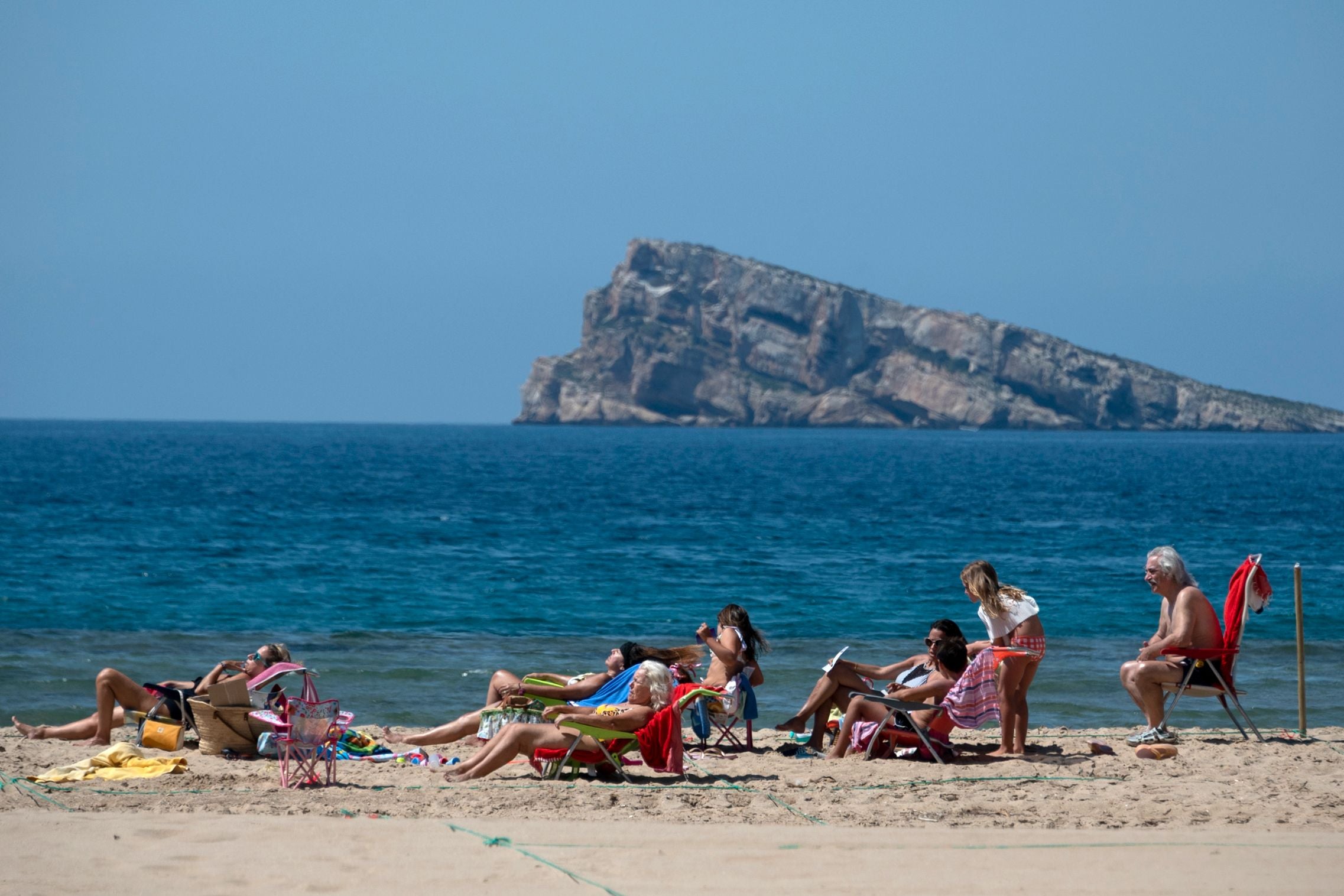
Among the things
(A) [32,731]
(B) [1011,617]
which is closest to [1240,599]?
(B) [1011,617]

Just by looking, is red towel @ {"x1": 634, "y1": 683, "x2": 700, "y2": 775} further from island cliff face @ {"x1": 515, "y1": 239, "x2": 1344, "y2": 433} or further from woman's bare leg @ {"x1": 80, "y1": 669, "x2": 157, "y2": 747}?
island cliff face @ {"x1": 515, "y1": 239, "x2": 1344, "y2": 433}

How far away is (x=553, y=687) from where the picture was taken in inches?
336

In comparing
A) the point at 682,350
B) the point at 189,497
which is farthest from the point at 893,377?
the point at 189,497

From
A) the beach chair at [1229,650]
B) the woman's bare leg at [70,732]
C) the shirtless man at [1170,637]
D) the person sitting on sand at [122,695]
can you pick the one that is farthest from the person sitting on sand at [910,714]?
the woman's bare leg at [70,732]

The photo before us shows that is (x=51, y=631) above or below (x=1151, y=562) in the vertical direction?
below

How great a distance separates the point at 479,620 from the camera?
16484 mm

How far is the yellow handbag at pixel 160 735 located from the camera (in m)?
8.12

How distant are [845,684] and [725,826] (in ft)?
7.99

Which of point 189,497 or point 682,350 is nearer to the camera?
point 189,497

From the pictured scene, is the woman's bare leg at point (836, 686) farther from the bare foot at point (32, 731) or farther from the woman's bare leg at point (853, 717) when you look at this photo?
the bare foot at point (32, 731)

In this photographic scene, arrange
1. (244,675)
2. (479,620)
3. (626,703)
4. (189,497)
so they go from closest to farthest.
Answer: (626,703), (244,675), (479,620), (189,497)

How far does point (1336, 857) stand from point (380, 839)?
4324 millimetres

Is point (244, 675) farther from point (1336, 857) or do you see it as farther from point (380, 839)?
point (1336, 857)

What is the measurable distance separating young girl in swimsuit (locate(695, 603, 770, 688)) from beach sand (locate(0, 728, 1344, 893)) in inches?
23.3
